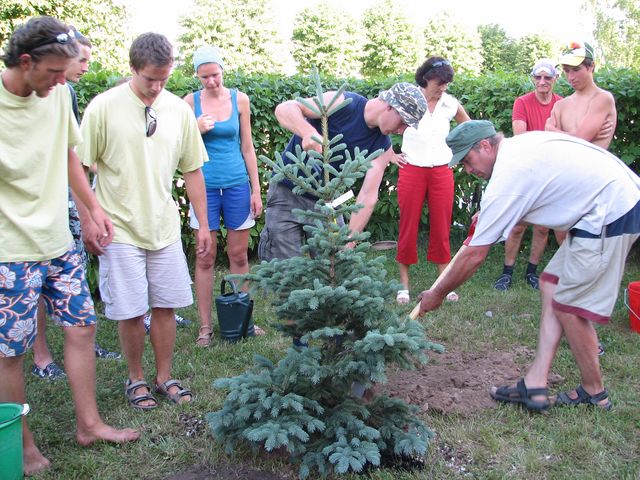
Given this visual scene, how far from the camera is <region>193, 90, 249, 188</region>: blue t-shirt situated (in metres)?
4.50

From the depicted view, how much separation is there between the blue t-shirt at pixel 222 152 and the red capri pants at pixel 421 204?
174 centimetres

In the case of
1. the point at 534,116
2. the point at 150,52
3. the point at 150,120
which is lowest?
the point at 534,116

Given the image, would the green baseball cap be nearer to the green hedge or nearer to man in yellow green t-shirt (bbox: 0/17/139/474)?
man in yellow green t-shirt (bbox: 0/17/139/474)

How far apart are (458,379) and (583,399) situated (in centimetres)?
75

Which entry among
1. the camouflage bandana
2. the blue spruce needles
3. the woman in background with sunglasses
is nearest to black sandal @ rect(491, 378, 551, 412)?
the blue spruce needles

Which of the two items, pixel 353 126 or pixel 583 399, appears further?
pixel 353 126

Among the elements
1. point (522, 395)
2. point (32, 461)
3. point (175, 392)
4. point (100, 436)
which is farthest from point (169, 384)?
point (522, 395)

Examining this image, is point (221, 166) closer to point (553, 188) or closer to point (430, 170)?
point (430, 170)

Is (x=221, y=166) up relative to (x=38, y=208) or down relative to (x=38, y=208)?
down

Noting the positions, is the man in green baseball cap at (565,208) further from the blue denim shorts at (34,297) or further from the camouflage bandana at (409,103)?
the blue denim shorts at (34,297)

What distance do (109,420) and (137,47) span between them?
210 centimetres

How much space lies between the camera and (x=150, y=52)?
301 cm

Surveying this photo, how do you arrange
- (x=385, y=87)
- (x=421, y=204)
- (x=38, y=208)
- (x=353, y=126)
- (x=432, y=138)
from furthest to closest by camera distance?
1. (x=385, y=87)
2. (x=421, y=204)
3. (x=432, y=138)
4. (x=353, y=126)
5. (x=38, y=208)

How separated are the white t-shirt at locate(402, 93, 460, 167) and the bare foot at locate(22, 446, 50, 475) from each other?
3.90m
